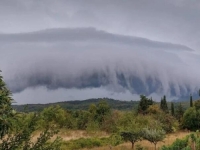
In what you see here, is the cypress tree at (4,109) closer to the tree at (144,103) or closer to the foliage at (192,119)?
the foliage at (192,119)

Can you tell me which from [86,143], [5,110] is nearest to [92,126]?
[86,143]

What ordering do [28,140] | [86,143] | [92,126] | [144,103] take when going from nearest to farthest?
[28,140], [86,143], [92,126], [144,103]

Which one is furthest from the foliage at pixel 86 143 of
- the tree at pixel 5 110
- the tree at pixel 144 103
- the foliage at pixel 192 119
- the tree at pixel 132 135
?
the tree at pixel 5 110

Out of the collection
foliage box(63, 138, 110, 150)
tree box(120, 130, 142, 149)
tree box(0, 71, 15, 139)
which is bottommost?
foliage box(63, 138, 110, 150)

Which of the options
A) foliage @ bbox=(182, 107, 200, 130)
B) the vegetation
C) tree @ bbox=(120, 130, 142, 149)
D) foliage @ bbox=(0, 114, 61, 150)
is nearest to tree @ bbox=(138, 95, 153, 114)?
the vegetation

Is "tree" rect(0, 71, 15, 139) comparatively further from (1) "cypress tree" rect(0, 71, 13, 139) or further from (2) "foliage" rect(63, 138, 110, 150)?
(2) "foliage" rect(63, 138, 110, 150)

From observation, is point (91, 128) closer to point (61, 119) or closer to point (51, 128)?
point (61, 119)

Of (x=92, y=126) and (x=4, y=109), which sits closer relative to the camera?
(x=4, y=109)

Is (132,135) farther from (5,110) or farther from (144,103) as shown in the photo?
(144,103)

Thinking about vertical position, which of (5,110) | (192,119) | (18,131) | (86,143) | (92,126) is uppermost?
(5,110)

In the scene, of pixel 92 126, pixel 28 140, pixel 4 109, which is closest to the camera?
pixel 4 109

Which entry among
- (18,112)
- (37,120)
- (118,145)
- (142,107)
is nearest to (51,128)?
(37,120)

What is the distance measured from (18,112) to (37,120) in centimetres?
137

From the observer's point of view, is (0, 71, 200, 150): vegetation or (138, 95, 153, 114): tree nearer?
(0, 71, 200, 150): vegetation
